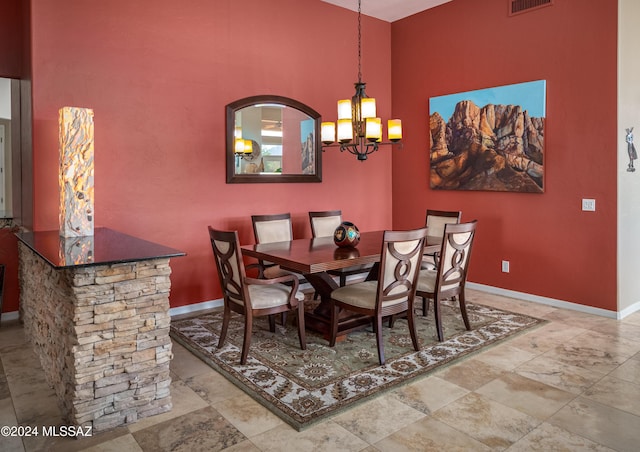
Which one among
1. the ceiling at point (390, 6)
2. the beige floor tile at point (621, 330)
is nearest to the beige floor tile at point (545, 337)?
the beige floor tile at point (621, 330)

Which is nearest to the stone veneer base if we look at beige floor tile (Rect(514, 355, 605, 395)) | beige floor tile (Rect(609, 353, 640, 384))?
beige floor tile (Rect(514, 355, 605, 395))

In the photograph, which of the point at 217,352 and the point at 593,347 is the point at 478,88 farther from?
the point at 217,352

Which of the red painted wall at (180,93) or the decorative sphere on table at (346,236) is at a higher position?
the red painted wall at (180,93)

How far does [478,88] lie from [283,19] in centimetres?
228

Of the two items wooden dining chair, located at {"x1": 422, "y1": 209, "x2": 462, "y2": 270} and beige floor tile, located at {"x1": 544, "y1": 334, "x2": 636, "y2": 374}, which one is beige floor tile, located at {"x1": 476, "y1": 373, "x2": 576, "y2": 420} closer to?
beige floor tile, located at {"x1": 544, "y1": 334, "x2": 636, "y2": 374}

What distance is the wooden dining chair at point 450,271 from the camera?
3615 millimetres

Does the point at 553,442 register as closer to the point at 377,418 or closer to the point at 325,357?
the point at 377,418

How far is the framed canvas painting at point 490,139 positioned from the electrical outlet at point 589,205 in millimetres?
412

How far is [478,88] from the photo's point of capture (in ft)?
17.1

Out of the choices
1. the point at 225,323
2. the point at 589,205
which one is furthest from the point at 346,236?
the point at 589,205

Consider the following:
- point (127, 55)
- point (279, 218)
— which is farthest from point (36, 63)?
point (279, 218)

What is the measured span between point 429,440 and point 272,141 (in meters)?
3.51

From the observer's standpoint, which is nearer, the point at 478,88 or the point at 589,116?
the point at 589,116

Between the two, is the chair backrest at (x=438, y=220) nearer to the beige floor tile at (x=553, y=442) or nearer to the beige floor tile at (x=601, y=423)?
the beige floor tile at (x=601, y=423)
